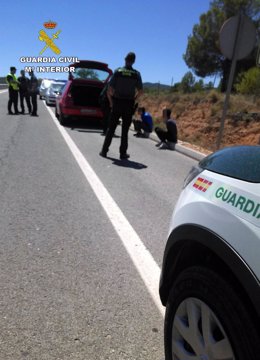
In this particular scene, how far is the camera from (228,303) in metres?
1.76

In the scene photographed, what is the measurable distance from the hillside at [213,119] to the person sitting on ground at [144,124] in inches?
47.7

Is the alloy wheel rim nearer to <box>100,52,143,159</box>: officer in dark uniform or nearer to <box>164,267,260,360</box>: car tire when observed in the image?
<box>164,267,260,360</box>: car tire

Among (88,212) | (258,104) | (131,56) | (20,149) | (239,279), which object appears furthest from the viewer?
(258,104)

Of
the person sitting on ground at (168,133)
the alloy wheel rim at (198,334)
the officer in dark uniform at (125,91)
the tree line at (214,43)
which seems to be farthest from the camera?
the tree line at (214,43)

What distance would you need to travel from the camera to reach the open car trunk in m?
14.3

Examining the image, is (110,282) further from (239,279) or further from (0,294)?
(239,279)

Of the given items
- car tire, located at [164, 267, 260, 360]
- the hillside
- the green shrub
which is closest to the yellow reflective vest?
the hillside

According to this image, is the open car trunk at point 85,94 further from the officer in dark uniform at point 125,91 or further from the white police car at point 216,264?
the white police car at point 216,264

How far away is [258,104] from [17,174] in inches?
588

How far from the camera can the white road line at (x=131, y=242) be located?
342cm

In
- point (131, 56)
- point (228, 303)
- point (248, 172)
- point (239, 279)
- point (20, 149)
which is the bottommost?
point (20, 149)

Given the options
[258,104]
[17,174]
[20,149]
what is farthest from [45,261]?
[258,104]

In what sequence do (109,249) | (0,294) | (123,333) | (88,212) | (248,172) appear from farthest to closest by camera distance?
1. (88,212)
2. (109,249)
3. (0,294)
4. (123,333)
5. (248,172)

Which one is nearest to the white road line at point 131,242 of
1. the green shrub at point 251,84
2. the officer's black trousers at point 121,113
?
the officer's black trousers at point 121,113
